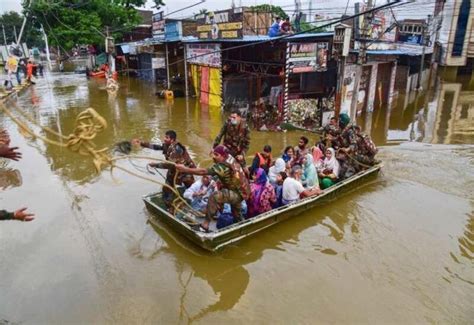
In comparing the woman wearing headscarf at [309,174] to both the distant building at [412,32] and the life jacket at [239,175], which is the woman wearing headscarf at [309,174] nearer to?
the life jacket at [239,175]

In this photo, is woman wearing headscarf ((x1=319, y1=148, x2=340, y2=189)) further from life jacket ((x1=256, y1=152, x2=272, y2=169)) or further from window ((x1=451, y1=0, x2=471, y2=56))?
window ((x1=451, y1=0, x2=471, y2=56))

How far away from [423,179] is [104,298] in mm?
8048

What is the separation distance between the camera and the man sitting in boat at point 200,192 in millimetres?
7148

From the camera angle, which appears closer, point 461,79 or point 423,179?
point 423,179

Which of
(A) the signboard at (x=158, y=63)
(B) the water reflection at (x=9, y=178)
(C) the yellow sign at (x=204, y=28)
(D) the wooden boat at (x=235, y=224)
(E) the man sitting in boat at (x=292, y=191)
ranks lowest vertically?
(B) the water reflection at (x=9, y=178)

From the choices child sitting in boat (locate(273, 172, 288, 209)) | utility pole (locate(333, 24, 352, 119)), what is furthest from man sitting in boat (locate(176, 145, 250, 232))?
utility pole (locate(333, 24, 352, 119))

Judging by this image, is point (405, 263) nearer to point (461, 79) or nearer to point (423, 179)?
point (423, 179)

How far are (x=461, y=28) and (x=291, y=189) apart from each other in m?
32.6

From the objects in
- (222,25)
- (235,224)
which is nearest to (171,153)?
(235,224)

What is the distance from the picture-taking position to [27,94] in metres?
22.7

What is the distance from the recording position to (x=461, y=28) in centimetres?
3198

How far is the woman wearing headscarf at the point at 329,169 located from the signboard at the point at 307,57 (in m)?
5.65

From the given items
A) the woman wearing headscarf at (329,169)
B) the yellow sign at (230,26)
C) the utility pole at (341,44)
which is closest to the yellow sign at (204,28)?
the yellow sign at (230,26)

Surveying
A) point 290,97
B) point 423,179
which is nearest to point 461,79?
point 290,97
